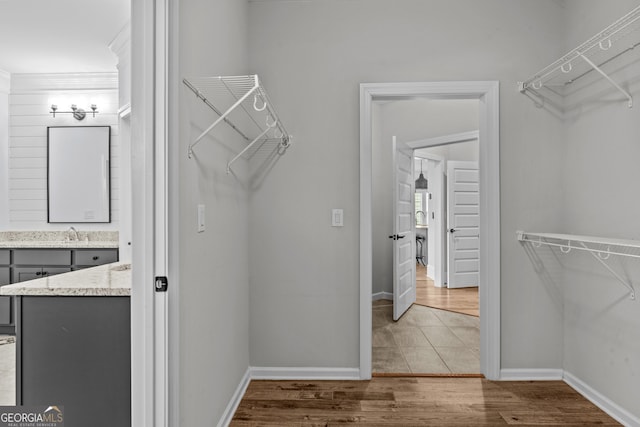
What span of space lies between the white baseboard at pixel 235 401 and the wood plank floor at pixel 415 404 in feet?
0.11

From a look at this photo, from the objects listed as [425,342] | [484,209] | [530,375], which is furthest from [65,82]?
[530,375]

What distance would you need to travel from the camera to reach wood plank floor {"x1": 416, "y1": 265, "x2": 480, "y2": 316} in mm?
4664

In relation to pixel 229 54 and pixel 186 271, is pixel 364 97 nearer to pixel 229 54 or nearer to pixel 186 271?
pixel 229 54

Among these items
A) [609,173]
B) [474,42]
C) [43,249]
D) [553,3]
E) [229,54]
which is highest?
[553,3]

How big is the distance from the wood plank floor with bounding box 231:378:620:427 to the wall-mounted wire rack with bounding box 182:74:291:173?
1450 millimetres

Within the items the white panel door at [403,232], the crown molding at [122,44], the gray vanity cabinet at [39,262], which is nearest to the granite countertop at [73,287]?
the gray vanity cabinet at [39,262]

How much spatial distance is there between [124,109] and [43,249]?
63.7 inches

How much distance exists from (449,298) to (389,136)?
236 centimetres

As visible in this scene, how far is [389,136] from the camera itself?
5109 millimetres

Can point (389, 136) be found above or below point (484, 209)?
above

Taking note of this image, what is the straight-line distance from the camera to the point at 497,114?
8.57 feet

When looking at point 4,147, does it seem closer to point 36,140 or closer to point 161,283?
point 36,140

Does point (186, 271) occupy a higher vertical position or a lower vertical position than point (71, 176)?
lower

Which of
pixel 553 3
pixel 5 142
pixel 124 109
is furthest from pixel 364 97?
pixel 5 142
